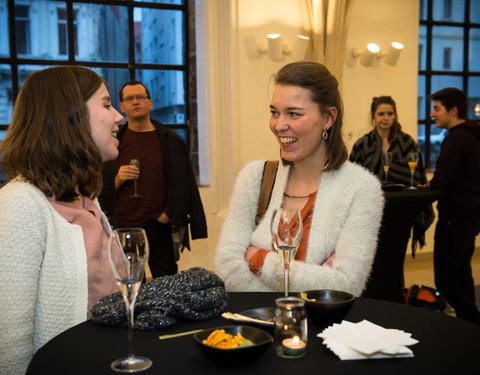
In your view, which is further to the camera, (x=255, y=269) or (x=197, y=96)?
(x=197, y=96)

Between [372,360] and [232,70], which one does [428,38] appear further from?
[372,360]

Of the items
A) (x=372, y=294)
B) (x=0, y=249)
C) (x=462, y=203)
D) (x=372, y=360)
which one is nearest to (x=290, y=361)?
(x=372, y=360)

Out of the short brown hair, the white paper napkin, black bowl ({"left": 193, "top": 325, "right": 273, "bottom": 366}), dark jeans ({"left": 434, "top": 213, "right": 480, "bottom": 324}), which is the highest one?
the short brown hair

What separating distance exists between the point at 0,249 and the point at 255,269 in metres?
0.95

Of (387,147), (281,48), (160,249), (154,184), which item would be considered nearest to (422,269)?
(387,147)

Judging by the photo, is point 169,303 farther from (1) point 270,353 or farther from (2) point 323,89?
(2) point 323,89

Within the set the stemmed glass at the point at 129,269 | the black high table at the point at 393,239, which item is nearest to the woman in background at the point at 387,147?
the black high table at the point at 393,239

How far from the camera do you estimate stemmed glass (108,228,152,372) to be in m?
1.20

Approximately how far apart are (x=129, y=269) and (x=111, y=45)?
16.0ft

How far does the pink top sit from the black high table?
1.98 metres

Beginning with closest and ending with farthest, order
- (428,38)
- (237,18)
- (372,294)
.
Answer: (372,294), (237,18), (428,38)

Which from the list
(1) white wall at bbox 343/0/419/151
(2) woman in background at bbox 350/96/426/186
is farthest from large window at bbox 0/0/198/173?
(2) woman in background at bbox 350/96/426/186

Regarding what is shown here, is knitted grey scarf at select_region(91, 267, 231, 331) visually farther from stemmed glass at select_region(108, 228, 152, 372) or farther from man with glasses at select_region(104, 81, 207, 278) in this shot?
man with glasses at select_region(104, 81, 207, 278)

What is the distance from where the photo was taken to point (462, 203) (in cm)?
415
